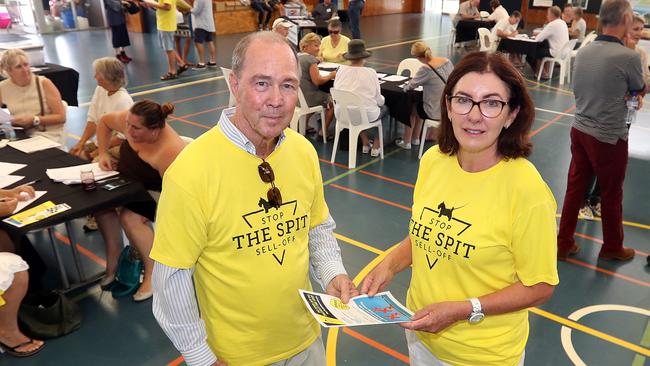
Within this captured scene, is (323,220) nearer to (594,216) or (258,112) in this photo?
(258,112)

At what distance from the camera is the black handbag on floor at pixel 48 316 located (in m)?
3.37

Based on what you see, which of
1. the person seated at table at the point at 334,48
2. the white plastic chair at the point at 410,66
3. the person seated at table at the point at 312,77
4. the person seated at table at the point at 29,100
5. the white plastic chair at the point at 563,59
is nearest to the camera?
the person seated at table at the point at 29,100

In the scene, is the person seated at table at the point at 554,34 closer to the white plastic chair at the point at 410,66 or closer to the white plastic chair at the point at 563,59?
the white plastic chair at the point at 563,59

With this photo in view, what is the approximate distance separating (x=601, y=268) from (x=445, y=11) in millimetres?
24125

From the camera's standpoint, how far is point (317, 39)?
284 inches

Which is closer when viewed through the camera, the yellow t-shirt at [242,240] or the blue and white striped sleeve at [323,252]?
the yellow t-shirt at [242,240]

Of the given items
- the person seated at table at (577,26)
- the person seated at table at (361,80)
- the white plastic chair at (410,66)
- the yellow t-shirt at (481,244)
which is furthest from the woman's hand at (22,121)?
the person seated at table at (577,26)

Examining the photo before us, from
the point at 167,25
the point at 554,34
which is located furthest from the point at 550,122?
the point at 167,25

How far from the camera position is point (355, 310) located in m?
1.78

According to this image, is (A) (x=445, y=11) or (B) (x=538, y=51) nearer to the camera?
(B) (x=538, y=51)

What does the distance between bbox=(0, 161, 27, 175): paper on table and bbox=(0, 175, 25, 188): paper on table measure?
0.10m

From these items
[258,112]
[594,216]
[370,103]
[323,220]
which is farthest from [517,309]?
[370,103]

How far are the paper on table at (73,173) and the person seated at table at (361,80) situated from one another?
3.37m

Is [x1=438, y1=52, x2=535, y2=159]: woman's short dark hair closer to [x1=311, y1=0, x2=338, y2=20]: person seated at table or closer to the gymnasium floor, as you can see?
the gymnasium floor
